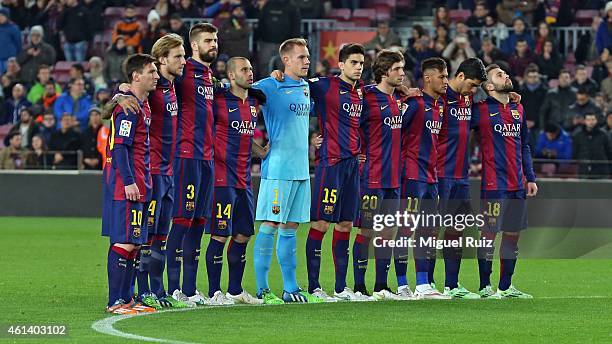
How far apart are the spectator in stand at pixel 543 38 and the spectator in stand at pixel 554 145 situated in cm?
261

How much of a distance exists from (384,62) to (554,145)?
33.3 ft

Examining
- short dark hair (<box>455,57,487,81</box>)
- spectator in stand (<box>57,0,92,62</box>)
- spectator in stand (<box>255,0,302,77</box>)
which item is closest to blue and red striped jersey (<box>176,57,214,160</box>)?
short dark hair (<box>455,57,487,81</box>)

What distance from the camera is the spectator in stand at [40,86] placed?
27.8 m

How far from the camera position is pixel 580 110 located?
953 inches

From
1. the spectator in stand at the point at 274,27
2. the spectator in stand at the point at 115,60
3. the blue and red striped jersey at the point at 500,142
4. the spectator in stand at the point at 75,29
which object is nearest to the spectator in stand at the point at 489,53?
the spectator in stand at the point at 274,27

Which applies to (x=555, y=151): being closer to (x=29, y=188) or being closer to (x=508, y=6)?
(x=508, y=6)

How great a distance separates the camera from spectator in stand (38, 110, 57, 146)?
1003 inches

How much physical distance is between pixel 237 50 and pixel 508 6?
201 inches

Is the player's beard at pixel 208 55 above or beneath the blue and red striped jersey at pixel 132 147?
above

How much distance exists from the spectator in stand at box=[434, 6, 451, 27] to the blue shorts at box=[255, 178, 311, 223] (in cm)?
1359

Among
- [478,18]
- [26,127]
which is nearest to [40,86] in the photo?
[26,127]

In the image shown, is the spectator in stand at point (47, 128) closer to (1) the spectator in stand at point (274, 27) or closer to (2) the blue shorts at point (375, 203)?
(1) the spectator in stand at point (274, 27)

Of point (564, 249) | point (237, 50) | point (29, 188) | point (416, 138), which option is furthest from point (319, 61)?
point (416, 138)
